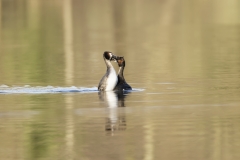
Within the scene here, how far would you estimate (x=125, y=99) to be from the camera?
1917cm

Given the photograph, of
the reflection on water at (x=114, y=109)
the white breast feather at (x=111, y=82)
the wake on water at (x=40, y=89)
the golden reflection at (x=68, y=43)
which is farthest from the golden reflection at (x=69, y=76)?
the white breast feather at (x=111, y=82)

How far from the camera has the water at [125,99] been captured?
13.6 m

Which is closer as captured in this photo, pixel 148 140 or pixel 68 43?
pixel 148 140

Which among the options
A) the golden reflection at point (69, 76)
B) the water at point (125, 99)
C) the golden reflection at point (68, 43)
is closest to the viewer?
the water at point (125, 99)

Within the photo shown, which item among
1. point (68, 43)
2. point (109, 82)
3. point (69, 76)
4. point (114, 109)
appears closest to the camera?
point (114, 109)

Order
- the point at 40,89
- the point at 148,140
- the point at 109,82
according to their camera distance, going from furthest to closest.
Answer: the point at 40,89 < the point at 109,82 < the point at 148,140

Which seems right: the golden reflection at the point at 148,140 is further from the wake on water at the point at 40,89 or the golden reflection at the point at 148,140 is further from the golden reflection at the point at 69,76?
the wake on water at the point at 40,89

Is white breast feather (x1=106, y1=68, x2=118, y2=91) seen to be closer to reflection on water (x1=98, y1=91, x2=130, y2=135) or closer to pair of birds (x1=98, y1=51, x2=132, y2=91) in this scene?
pair of birds (x1=98, y1=51, x2=132, y2=91)

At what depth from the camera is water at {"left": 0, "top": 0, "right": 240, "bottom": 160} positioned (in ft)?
44.5

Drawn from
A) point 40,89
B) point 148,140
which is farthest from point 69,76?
point 148,140

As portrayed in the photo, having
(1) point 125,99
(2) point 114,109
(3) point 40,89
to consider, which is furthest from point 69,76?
(2) point 114,109

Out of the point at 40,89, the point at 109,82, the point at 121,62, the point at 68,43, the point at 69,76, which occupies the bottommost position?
the point at 68,43

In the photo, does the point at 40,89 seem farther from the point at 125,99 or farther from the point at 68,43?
the point at 68,43

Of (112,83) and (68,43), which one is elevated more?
(112,83)
